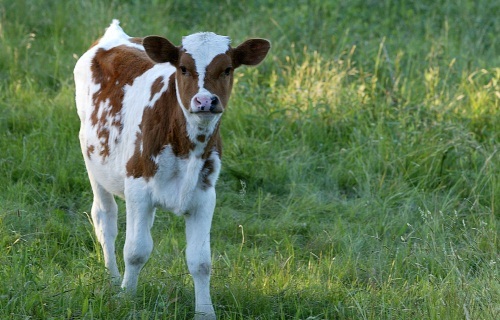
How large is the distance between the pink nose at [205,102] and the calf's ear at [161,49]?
47 centimetres

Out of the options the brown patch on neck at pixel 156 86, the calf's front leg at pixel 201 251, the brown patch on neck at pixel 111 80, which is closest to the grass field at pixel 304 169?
the calf's front leg at pixel 201 251

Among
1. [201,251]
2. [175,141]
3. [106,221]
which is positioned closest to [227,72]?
[175,141]

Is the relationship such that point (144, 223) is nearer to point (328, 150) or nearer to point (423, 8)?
point (328, 150)

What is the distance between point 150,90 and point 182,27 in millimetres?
4887

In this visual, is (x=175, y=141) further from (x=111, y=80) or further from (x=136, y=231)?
(x=111, y=80)

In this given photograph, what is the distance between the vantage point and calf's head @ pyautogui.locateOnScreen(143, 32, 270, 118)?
16.3ft

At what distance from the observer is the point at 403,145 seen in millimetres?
7625

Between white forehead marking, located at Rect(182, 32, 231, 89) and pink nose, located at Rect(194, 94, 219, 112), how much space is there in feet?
0.45

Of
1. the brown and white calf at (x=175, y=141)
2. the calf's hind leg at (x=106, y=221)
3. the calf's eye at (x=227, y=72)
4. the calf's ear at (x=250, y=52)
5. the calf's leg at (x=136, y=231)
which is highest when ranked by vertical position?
the calf's ear at (x=250, y=52)

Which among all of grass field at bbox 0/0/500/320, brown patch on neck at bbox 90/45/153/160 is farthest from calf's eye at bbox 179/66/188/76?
grass field at bbox 0/0/500/320

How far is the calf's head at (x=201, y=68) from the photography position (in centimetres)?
498

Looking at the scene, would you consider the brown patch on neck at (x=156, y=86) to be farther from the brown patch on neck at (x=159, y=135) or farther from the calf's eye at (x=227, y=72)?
the calf's eye at (x=227, y=72)

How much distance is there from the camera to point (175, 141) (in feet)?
17.3

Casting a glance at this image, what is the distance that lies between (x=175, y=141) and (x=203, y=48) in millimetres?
549
